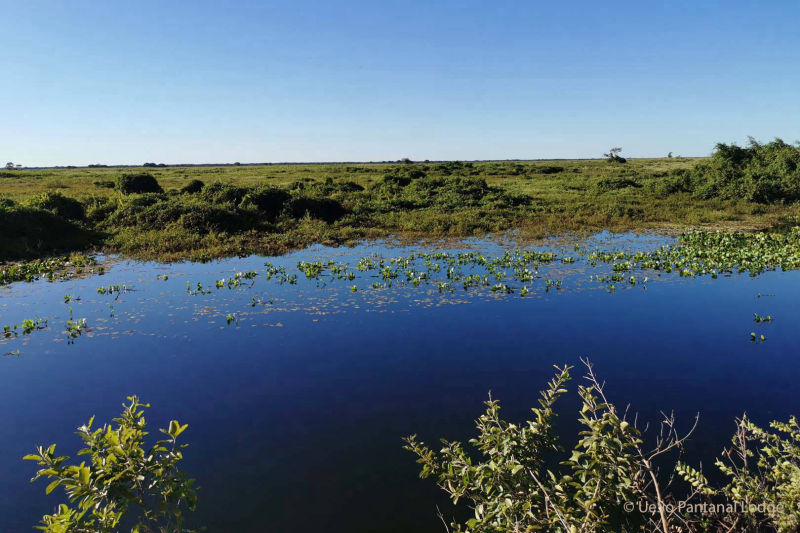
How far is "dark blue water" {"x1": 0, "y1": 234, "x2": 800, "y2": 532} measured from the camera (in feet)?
19.7

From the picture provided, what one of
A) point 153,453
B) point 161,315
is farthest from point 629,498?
point 161,315

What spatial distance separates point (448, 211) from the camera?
107ft

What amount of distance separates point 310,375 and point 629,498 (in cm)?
655

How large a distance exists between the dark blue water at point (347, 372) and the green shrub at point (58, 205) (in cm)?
1259

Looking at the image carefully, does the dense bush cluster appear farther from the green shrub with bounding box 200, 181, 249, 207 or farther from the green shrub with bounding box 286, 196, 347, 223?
the green shrub with bounding box 200, 181, 249, 207

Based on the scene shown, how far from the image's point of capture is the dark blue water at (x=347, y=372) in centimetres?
600

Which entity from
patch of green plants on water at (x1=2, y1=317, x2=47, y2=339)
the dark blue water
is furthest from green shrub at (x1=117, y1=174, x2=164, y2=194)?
patch of green plants on water at (x1=2, y1=317, x2=47, y2=339)

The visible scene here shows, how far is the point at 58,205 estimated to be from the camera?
26.0 meters

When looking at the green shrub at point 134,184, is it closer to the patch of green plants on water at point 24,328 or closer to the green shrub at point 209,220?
the green shrub at point 209,220

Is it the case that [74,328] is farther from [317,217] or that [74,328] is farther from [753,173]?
[753,173]

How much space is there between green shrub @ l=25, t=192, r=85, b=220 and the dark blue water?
12.6 metres

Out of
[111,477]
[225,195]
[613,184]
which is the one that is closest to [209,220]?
[225,195]

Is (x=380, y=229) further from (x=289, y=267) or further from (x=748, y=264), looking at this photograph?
(x=748, y=264)

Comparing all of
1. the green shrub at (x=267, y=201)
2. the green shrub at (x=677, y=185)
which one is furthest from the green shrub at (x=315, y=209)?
the green shrub at (x=677, y=185)
